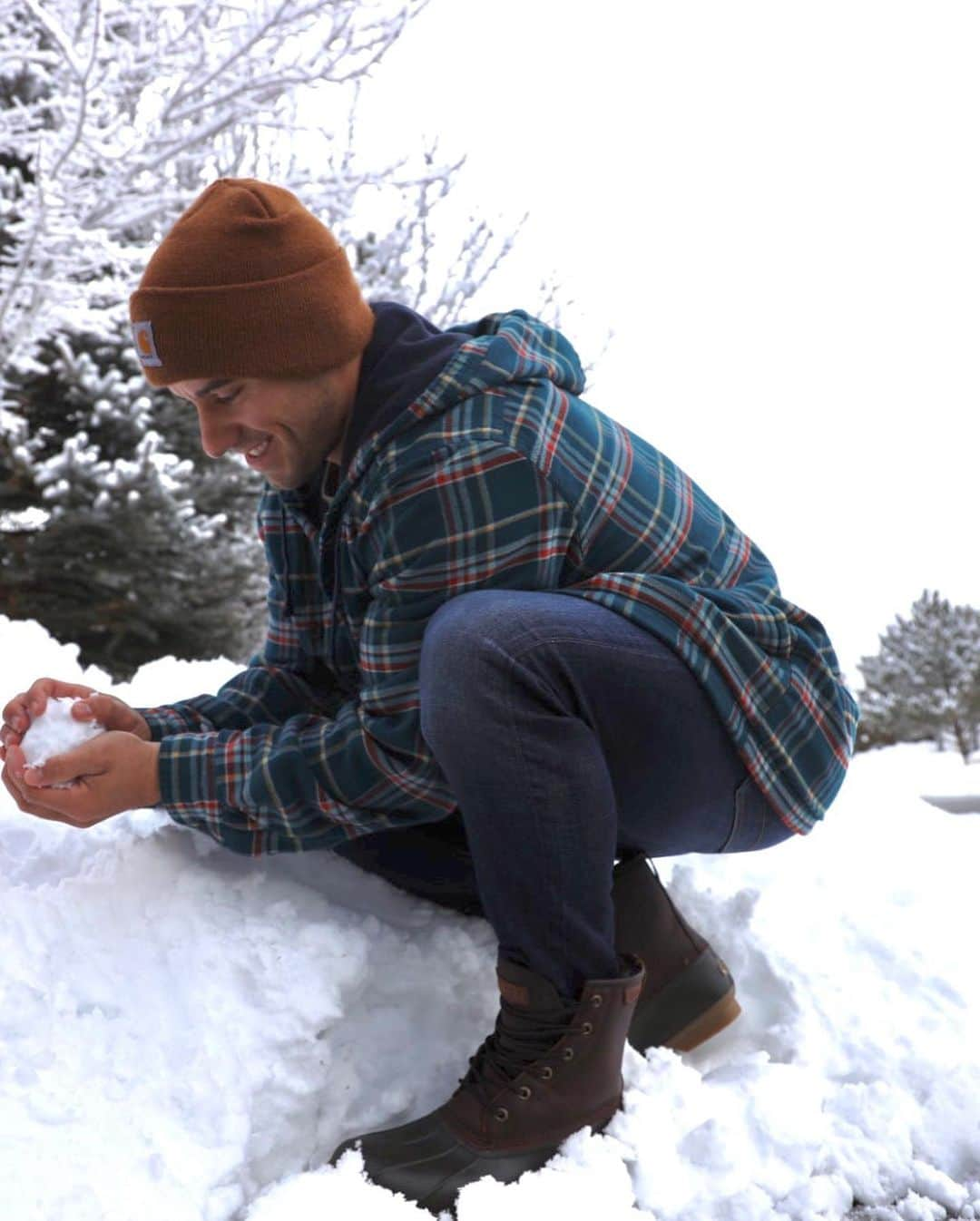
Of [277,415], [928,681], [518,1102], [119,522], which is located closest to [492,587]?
[277,415]

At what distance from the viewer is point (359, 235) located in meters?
7.75

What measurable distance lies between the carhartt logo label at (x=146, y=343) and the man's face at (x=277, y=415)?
0.15 feet

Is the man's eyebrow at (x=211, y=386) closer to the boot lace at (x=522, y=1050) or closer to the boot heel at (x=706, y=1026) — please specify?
the boot lace at (x=522, y=1050)

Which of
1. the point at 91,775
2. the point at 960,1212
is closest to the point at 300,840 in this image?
the point at 91,775

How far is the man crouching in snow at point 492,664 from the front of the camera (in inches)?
56.1

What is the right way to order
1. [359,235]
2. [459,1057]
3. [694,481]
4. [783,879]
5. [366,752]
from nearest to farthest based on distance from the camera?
[366,752], [459,1057], [694,481], [783,879], [359,235]

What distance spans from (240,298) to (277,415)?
0.16 metres

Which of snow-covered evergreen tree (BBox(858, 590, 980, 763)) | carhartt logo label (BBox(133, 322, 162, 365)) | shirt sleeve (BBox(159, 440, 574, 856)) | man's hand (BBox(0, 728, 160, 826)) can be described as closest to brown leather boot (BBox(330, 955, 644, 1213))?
shirt sleeve (BBox(159, 440, 574, 856))

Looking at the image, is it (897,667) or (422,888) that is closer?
(422,888)

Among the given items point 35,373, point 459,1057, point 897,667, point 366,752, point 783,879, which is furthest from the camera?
point 897,667

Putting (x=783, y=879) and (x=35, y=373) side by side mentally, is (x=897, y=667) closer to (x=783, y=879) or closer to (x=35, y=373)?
(x=35, y=373)

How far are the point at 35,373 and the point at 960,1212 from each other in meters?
6.48

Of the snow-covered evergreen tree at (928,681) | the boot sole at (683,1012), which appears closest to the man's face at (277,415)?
the boot sole at (683,1012)

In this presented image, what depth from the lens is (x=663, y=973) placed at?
1.76 meters
